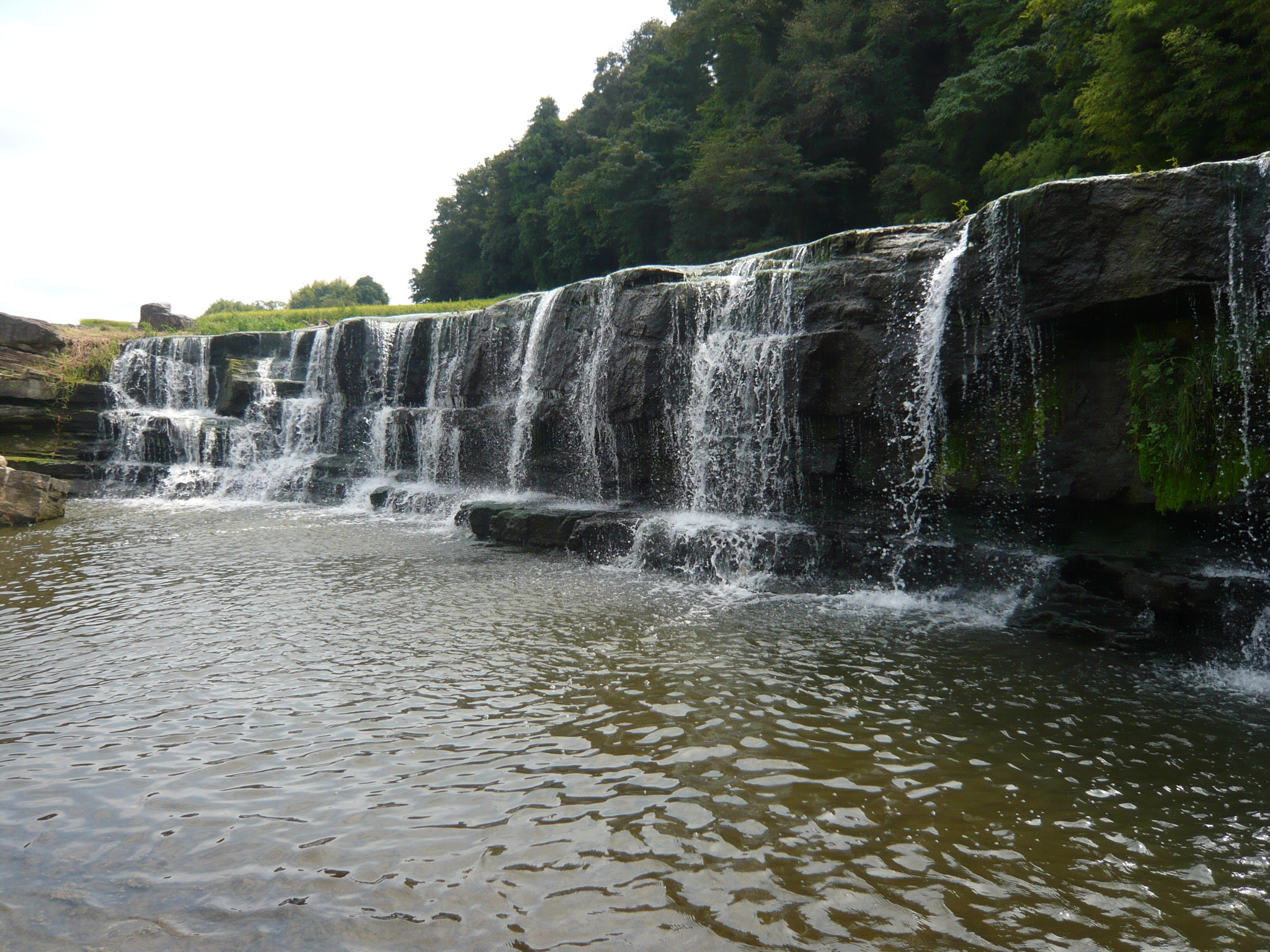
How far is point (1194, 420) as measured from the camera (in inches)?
250

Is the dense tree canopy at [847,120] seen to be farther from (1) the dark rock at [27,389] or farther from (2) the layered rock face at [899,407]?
(1) the dark rock at [27,389]

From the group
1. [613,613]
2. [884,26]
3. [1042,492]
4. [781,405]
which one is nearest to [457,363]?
[781,405]

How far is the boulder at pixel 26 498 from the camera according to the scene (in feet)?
37.3

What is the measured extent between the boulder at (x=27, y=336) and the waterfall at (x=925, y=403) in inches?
781

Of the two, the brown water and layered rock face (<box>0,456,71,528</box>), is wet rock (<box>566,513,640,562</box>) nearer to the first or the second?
the brown water

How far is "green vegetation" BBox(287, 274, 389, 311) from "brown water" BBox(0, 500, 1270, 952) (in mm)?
54400

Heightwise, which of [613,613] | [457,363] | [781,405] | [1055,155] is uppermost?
[1055,155]

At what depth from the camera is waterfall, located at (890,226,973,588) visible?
7.76 m

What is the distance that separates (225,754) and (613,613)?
362 cm

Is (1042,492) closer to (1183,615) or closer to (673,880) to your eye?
(1183,615)

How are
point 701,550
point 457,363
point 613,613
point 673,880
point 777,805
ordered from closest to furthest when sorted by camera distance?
point 673,880 → point 777,805 → point 613,613 → point 701,550 → point 457,363

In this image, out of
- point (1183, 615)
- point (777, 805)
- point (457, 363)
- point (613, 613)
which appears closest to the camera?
point (777, 805)

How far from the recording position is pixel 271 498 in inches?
591

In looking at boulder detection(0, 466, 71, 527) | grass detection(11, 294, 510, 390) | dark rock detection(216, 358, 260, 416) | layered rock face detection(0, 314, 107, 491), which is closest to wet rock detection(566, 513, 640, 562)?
grass detection(11, 294, 510, 390)
